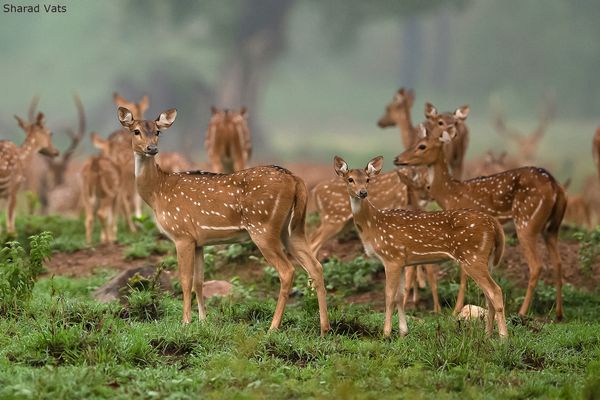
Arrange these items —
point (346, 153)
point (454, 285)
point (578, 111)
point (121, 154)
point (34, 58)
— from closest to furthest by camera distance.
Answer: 1. point (454, 285)
2. point (121, 154)
3. point (346, 153)
4. point (578, 111)
5. point (34, 58)

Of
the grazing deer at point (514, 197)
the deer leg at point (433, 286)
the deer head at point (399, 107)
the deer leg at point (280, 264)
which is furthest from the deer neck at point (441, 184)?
the deer head at point (399, 107)

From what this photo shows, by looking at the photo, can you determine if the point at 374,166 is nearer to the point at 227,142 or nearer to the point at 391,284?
the point at 391,284

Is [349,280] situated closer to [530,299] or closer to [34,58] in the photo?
[530,299]

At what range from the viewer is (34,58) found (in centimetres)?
4284

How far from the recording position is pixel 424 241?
9.95 metres

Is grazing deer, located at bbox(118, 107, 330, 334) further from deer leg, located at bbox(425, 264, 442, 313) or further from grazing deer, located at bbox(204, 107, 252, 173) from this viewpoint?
grazing deer, located at bbox(204, 107, 252, 173)

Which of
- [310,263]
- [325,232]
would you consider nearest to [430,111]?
[325,232]

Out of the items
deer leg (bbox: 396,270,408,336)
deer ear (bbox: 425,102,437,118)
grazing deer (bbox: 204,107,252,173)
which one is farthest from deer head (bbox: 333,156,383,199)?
grazing deer (bbox: 204,107,252,173)

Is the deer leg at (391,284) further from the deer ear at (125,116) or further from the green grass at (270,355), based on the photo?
the deer ear at (125,116)

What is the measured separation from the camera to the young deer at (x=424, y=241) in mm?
9750

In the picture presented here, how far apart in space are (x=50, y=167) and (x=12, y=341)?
14398mm

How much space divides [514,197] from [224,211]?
3.44 metres

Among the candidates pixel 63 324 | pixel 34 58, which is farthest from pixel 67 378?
pixel 34 58

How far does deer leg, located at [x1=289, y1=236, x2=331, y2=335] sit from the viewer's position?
995 centimetres
